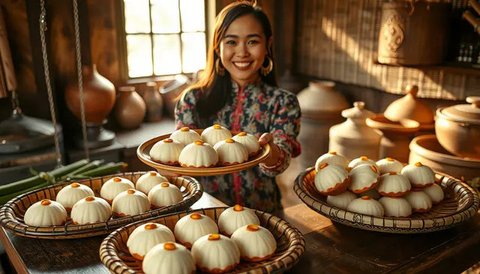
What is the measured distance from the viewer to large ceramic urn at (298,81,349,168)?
401 cm

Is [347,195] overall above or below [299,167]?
above

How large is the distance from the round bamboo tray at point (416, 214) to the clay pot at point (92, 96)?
2.36 meters

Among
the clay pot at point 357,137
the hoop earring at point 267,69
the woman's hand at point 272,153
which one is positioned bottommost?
the clay pot at point 357,137

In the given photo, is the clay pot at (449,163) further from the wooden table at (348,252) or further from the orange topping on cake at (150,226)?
the orange topping on cake at (150,226)

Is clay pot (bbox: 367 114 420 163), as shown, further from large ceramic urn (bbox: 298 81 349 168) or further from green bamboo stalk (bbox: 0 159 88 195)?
green bamboo stalk (bbox: 0 159 88 195)

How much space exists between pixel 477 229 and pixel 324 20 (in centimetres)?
335

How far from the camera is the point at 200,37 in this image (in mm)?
4484

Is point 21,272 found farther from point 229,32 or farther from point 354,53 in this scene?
point 354,53

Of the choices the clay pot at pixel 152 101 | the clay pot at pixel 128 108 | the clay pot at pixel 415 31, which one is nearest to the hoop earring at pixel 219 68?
the clay pot at pixel 415 31

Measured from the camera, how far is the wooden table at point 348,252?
117 centimetres

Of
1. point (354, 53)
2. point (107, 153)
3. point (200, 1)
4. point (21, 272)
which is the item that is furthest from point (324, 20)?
point (21, 272)

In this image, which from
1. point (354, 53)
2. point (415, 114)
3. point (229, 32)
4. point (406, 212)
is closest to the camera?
point (406, 212)

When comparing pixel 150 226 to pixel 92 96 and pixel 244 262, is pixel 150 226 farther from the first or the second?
pixel 92 96

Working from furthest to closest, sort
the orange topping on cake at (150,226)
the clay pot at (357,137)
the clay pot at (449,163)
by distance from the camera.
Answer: the clay pot at (357,137) → the clay pot at (449,163) → the orange topping on cake at (150,226)
